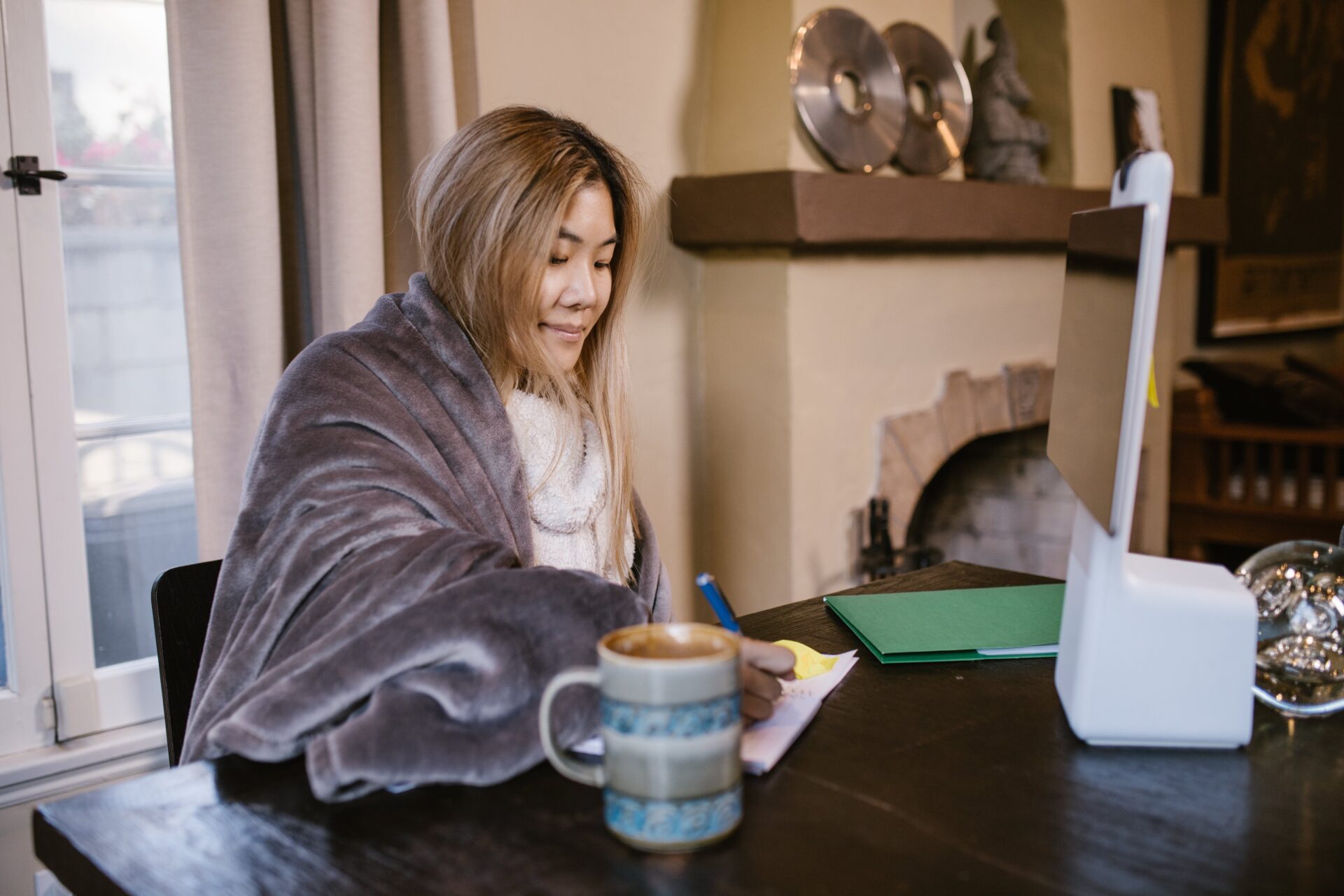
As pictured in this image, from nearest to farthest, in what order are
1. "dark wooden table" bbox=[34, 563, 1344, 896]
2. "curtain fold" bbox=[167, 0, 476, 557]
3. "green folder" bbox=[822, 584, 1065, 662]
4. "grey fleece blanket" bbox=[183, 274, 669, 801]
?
"dark wooden table" bbox=[34, 563, 1344, 896]
"grey fleece blanket" bbox=[183, 274, 669, 801]
"green folder" bbox=[822, 584, 1065, 662]
"curtain fold" bbox=[167, 0, 476, 557]

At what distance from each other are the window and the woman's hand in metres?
1.17

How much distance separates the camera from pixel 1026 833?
28.0 inches

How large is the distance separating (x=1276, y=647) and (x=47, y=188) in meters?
1.60

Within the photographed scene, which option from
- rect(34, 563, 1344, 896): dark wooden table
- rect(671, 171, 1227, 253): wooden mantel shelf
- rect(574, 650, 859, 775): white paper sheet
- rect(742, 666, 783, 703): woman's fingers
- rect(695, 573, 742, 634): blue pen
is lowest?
rect(34, 563, 1344, 896): dark wooden table

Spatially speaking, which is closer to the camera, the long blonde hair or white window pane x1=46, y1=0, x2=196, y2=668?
the long blonde hair

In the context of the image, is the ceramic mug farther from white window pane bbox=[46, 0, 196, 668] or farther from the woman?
white window pane bbox=[46, 0, 196, 668]

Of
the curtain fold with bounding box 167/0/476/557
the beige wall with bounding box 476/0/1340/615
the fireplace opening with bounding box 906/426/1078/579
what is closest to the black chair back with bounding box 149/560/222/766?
the curtain fold with bounding box 167/0/476/557

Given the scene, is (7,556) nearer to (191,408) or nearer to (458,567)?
(191,408)

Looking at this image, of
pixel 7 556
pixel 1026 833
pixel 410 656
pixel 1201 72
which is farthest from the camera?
pixel 1201 72

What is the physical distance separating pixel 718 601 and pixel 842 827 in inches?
8.4

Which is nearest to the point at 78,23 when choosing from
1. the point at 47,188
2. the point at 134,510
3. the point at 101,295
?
the point at 47,188

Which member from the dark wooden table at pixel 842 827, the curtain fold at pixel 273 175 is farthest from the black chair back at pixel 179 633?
the curtain fold at pixel 273 175

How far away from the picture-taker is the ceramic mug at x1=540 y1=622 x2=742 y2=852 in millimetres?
666

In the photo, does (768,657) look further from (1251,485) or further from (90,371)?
(1251,485)
